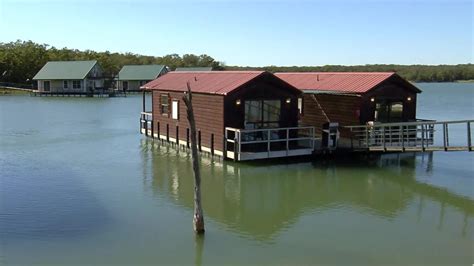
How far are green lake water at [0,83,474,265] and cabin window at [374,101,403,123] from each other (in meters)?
1.70

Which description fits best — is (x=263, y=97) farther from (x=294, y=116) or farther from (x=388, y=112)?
(x=388, y=112)

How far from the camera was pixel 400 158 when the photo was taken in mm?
23922

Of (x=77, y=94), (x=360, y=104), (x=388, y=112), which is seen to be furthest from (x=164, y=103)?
(x=77, y=94)

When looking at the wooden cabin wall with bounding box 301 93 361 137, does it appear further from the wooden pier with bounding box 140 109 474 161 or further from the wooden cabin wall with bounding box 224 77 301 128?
the wooden cabin wall with bounding box 224 77 301 128

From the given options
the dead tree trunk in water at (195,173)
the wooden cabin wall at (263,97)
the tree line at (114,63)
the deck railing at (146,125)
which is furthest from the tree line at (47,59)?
the dead tree trunk in water at (195,173)

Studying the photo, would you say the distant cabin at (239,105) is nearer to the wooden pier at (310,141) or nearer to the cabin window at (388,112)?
the wooden pier at (310,141)

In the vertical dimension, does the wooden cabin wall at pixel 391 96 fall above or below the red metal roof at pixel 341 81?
below

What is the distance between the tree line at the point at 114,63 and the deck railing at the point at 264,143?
3325 cm

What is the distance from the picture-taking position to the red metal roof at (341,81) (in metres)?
23.6

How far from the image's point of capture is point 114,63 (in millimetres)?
112500

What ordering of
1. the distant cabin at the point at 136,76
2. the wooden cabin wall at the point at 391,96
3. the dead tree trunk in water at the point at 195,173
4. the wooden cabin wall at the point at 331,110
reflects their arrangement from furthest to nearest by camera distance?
the distant cabin at the point at 136,76
the wooden cabin wall at the point at 331,110
the wooden cabin wall at the point at 391,96
the dead tree trunk in water at the point at 195,173

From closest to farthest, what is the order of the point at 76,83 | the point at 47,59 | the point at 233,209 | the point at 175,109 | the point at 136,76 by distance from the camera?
the point at 233,209
the point at 175,109
the point at 76,83
the point at 136,76
the point at 47,59

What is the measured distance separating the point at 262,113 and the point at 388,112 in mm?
5913

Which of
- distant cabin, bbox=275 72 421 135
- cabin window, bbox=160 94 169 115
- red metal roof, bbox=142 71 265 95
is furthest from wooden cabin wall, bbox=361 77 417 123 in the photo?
cabin window, bbox=160 94 169 115
